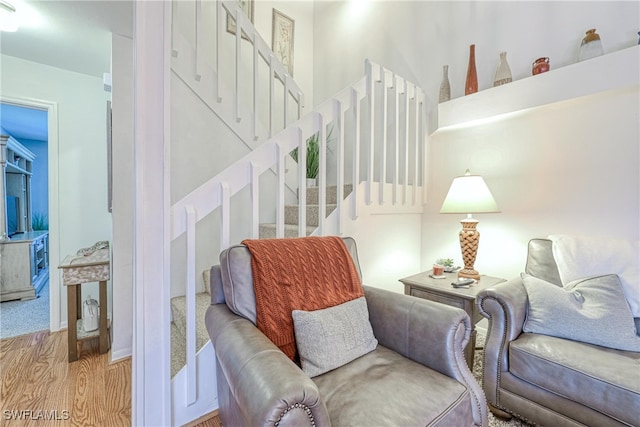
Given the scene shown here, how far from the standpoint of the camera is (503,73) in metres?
1.99

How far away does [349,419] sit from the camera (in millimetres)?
779

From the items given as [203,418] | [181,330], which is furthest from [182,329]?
[203,418]

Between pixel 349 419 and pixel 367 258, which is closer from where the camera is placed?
pixel 349 419

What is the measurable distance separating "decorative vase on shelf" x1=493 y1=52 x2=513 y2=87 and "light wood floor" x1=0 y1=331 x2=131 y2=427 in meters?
3.03

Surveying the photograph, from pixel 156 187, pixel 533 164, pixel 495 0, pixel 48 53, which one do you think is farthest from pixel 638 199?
pixel 48 53

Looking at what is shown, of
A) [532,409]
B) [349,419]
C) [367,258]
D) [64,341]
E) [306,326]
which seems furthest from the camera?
[64,341]

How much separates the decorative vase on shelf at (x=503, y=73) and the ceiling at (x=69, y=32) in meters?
2.47

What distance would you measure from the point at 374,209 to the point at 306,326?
1176 millimetres

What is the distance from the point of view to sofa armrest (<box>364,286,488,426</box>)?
3.32 ft

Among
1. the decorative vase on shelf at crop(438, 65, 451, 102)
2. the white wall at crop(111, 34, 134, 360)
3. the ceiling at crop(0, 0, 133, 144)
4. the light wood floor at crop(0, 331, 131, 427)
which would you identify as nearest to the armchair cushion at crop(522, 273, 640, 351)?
the decorative vase on shelf at crop(438, 65, 451, 102)

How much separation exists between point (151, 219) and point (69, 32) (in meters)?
1.85

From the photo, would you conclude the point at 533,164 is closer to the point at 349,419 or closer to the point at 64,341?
the point at 349,419

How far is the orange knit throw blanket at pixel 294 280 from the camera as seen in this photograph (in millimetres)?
1107

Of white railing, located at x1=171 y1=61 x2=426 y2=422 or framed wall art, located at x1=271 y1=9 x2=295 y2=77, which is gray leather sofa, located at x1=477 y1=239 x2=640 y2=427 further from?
framed wall art, located at x1=271 y1=9 x2=295 y2=77
